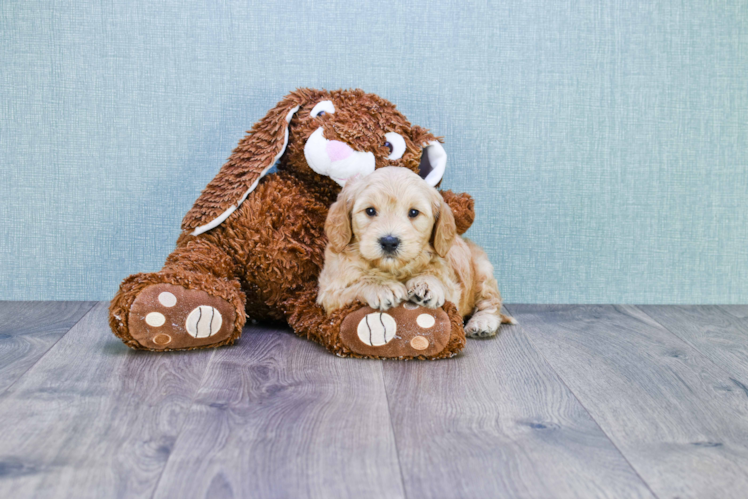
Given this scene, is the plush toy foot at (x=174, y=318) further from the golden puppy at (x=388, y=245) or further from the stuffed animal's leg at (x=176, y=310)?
the golden puppy at (x=388, y=245)

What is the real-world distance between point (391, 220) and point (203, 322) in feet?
1.74

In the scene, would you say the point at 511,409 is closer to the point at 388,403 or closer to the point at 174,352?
the point at 388,403

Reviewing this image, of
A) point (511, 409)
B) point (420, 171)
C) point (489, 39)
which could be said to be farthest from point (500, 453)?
point (489, 39)

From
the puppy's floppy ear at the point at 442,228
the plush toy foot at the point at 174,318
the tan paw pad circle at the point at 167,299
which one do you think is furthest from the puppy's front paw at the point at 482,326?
the tan paw pad circle at the point at 167,299

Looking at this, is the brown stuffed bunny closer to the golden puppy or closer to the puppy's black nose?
Answer: the golden puppy

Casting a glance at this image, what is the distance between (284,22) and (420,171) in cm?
69

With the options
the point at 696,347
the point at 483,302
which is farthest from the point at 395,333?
the point at 696,347

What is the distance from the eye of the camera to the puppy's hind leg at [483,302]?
6.58ft

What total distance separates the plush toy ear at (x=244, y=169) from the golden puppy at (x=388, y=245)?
29 cm

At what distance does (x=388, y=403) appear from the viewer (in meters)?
1.43

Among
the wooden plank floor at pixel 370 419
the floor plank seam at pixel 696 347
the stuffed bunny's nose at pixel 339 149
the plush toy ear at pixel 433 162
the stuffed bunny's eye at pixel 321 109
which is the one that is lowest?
the floor plank seam at pixel 696 347

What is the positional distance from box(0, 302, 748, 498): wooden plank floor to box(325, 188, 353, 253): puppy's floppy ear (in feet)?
0.95

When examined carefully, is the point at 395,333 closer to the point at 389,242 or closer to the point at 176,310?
the point at 389,242

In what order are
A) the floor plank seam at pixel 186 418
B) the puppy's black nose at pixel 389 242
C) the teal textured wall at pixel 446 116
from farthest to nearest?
1. the teal textured wall at pixel 446 116
2. the puppy's black nose at pixel 389 242
3. the floor plank seam at pixel 186 418
